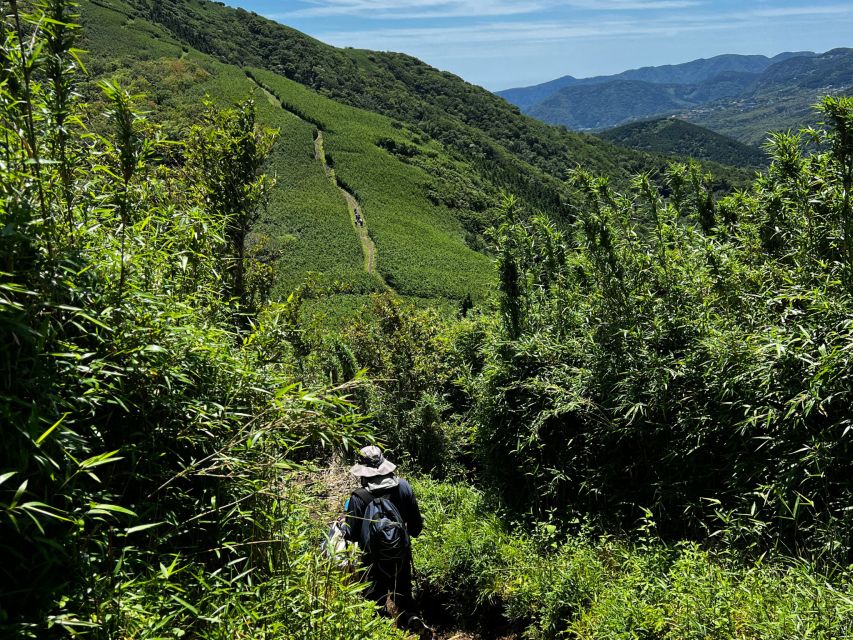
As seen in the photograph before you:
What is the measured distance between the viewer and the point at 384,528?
3.61 metres

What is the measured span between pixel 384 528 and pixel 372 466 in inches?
18.5

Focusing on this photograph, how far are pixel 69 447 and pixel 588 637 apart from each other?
320 cm

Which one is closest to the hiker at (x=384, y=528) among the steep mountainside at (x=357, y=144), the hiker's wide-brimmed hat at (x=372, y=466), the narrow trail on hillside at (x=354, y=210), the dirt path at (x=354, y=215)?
the hiker's wide-brimmed hat at (x=372, y=466)

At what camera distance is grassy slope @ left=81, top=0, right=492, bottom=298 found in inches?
1994

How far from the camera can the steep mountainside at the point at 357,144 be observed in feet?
173

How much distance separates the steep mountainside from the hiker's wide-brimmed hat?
5.95m

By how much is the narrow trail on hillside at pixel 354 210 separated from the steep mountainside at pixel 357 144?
0.25 m

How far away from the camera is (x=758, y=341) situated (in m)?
4.01

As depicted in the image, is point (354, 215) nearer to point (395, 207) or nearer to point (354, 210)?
point (354, 210)

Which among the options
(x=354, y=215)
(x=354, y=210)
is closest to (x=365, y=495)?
(x=354, y=215)

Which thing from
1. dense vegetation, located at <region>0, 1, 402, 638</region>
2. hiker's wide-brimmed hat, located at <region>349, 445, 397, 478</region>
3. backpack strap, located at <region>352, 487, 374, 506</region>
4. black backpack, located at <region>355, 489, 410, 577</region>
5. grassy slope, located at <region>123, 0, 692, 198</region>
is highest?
grassy slope, located at <region>123, 0, 692, 198</region>

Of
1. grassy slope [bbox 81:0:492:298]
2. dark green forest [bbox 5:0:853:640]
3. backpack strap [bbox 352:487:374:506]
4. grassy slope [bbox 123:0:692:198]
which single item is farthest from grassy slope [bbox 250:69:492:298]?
backpack strap [bbox 352:487:374:506]

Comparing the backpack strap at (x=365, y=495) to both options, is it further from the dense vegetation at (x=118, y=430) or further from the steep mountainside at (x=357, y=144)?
the steep mountainside at (x=357, y=144)

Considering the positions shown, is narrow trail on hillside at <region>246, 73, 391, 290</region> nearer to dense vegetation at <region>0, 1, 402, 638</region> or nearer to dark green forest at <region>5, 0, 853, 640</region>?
dark green forest at <region>5, 0, 853, 640</region>
